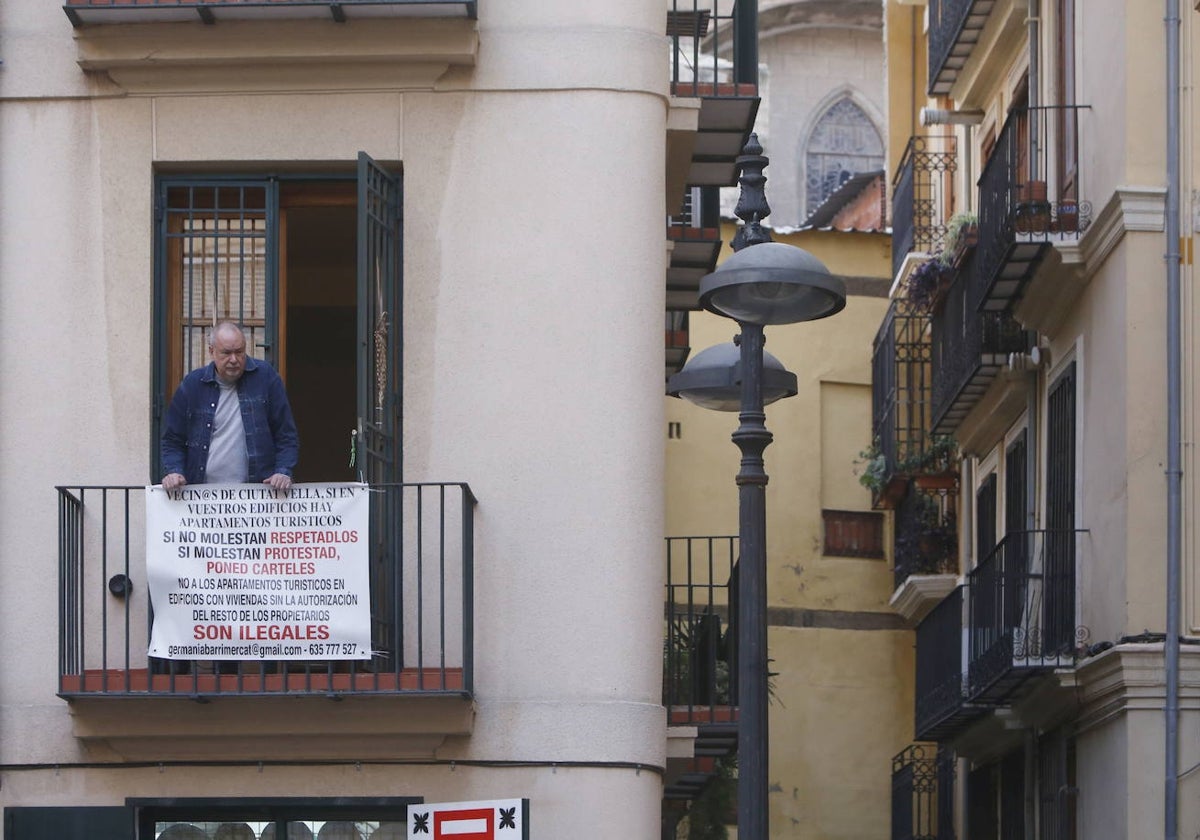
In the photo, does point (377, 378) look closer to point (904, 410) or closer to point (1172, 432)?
point (1172, 432)

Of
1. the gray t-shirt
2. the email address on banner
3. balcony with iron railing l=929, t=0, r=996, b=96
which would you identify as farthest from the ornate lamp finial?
balcony with iron railing l=929, t=0, r=996, b=96

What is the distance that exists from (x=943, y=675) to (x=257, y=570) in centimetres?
1085

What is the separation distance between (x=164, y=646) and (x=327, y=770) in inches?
44.0

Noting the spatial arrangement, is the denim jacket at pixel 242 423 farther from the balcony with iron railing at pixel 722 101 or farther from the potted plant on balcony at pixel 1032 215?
the potted plant on balcony at pixel 1032 215

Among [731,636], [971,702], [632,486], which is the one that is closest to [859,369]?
[971,702]

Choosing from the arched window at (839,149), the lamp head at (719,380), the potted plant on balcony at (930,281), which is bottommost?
the lamp head at (719,380)

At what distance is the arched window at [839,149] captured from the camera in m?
42.2

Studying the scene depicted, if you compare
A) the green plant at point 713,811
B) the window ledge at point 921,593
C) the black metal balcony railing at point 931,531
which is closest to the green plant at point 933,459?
the black metal balcony railing at point 931,531

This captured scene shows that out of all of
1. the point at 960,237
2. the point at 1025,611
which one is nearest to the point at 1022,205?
the point at 1025,611

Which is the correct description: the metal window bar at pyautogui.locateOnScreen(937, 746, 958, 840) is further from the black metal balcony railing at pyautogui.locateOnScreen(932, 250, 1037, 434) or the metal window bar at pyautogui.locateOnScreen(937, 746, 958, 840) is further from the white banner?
the white banner

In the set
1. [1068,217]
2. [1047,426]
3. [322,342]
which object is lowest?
[1047,426]

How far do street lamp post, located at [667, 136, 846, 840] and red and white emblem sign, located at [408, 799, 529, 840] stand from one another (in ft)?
5.51

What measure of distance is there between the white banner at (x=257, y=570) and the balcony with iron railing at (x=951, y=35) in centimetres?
1181

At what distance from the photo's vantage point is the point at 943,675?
925 inches
